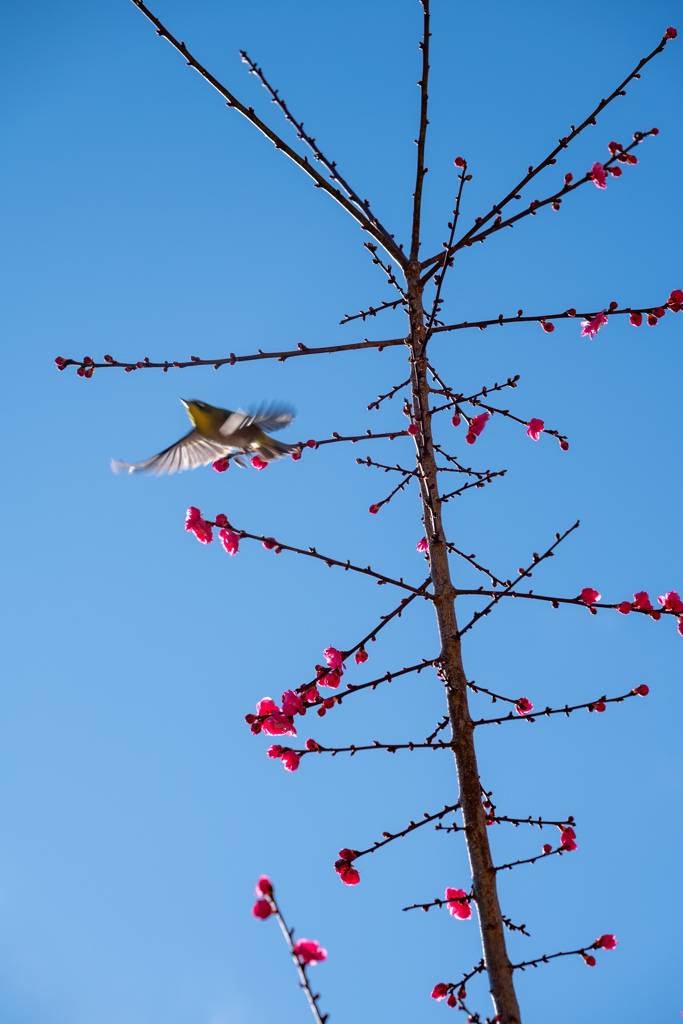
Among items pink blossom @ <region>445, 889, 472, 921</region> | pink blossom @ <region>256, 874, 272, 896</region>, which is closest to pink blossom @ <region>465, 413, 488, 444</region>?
pink blossom @ <region>445, 889, 472, 921</region>

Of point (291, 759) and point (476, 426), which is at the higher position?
point (476, 426)

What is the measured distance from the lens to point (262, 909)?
1828mm

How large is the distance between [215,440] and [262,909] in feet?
11.7

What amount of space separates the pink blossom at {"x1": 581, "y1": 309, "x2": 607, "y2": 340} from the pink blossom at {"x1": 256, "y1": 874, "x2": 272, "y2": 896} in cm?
288

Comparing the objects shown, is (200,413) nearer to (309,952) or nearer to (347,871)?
(347,871)

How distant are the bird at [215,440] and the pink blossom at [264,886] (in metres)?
2.83

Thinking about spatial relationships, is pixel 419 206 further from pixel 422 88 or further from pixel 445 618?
pixel 445 618

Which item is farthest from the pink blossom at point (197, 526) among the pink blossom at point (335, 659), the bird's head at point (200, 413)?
the bird's head at point (200, 413)

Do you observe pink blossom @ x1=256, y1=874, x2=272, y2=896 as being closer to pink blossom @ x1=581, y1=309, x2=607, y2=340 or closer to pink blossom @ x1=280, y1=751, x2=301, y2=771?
pink blossom @ x1=280, y1=751, x2=301, y2=771

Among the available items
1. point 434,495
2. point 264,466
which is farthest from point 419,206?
point 264,466

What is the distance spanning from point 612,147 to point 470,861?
3.13 metres

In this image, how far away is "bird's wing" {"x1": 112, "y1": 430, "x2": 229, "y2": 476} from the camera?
184 inches

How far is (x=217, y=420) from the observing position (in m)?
5.21

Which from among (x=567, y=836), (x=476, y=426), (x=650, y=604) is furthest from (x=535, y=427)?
(x=567, y=836)
